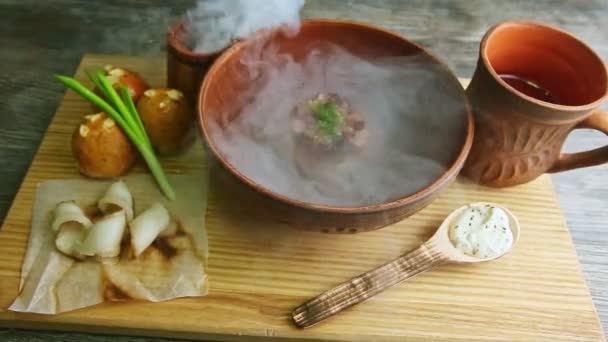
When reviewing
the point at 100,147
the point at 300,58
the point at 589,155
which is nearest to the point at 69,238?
the point at 100,147

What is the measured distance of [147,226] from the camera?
2.71 feet

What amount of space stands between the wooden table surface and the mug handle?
0.14 metres

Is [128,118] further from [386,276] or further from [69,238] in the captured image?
[386,276]

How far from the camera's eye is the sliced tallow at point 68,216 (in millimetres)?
815

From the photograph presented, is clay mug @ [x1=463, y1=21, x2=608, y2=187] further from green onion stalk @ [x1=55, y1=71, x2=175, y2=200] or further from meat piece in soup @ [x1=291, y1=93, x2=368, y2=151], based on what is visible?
green onion stalk @ [x1=55, y1=71, x2=175, y2=200]

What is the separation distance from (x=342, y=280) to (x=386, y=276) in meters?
0.07

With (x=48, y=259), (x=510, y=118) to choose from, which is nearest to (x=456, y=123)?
(x=510, y=118)

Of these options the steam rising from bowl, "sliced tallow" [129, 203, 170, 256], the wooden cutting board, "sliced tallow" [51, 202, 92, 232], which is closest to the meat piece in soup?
the steam rising from bowl

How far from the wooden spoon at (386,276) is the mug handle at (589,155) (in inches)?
5.5

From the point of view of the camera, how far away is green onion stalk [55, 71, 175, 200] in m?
0.91

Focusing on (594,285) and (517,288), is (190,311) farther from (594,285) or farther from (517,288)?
(594,285)

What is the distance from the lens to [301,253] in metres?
0.86

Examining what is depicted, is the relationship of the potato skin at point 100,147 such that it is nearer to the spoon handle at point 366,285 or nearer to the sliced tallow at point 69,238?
the sliced tallow at point 69,238

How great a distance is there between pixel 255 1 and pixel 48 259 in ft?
1.91
